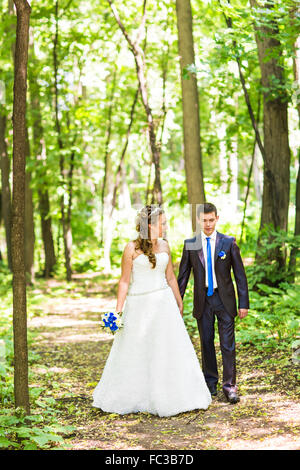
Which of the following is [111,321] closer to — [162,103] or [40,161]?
[40,161]

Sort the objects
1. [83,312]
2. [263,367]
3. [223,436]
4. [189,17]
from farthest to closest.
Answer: [83,312]
[189,17]
[263,367]
[223,436]

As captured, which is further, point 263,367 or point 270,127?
point 270,127

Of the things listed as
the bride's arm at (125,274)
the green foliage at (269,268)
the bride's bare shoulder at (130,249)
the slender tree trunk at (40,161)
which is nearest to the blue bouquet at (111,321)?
the bride's arm at (125,274)

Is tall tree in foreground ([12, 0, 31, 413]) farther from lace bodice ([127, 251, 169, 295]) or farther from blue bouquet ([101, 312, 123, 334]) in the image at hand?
lace bodice ([127, 251, 169, 295])

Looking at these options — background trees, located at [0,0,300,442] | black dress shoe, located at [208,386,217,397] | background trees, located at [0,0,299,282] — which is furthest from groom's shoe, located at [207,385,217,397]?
background trees, located at [0,0,299,282]

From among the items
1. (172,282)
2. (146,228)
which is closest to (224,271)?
(172,282)

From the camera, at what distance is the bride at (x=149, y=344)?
5.63m

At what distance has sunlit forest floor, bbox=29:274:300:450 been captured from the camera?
4.68 meters

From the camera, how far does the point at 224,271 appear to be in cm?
594

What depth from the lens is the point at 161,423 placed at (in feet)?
17.5
